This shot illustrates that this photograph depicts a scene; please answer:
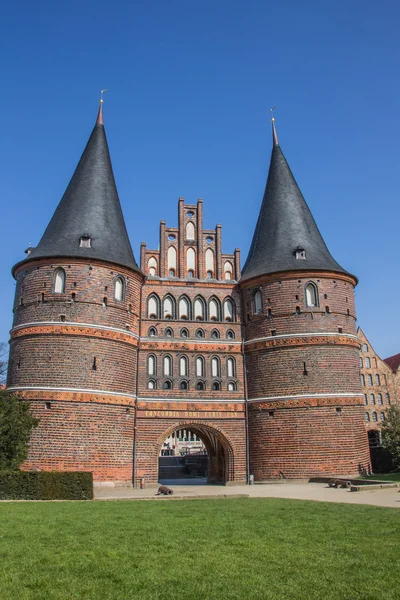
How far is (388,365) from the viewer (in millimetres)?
51531

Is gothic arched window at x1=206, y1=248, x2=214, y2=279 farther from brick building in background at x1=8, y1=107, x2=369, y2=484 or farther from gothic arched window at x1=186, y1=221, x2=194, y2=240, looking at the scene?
gothic arched window at x1=186, y1=221, x2=194, y2=240

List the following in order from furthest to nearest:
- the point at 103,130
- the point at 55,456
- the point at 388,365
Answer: the point at 388,365
the point at 103,130
the point at 55,456

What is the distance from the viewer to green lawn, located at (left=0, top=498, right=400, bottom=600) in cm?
618

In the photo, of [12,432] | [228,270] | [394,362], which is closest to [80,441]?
[12,432]

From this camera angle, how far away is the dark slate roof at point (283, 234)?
87.8 feet

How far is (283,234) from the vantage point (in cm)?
2802

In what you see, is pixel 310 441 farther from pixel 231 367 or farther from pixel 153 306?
pixel 153 306

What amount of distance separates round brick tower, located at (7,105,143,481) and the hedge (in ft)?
13.7

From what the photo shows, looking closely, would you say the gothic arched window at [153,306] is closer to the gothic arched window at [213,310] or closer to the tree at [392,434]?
the gothic arched window at [213,310]

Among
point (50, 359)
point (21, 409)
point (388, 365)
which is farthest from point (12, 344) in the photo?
point (388, 365)

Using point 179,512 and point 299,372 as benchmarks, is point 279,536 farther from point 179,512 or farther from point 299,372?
point 299,372

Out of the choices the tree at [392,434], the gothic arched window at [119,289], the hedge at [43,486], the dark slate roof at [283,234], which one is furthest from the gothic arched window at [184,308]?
the hedge at [43,486]

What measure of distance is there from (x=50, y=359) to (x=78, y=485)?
6.71 meters

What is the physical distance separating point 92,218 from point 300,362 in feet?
39.2
